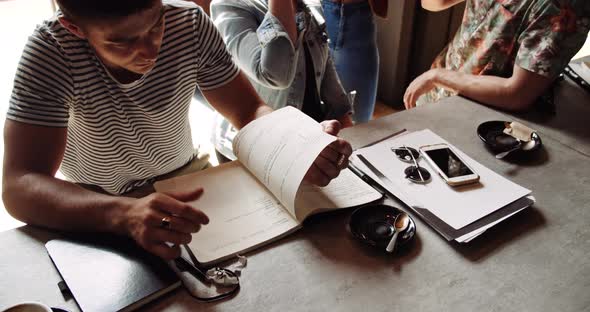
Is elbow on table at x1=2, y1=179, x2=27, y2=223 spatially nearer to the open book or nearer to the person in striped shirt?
the person in striped shirt

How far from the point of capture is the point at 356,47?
6.08 ft

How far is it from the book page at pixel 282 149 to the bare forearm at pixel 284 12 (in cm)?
41

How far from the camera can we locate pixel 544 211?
34.4 inches

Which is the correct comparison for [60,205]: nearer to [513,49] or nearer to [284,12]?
[284,12]

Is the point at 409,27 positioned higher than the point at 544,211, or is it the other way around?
the point at 544,211

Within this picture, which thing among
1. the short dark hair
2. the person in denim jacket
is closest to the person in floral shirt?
the person in denim jacket

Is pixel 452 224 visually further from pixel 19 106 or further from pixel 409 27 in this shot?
pixel 409 27

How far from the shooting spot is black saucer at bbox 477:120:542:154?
1037 mm

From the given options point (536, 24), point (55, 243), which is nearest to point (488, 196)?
point (536, 24)

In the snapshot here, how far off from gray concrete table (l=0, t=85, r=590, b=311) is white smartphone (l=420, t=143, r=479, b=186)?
121 mm

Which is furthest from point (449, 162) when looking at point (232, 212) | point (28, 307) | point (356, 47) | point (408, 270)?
point (356, 47)

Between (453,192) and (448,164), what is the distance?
3.4 inches

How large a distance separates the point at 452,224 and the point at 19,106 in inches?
33.7

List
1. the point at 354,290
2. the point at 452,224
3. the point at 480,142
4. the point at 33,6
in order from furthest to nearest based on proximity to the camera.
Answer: the point at 33,6, the point at 480,142, the point at 452,224, the point at 354,290
